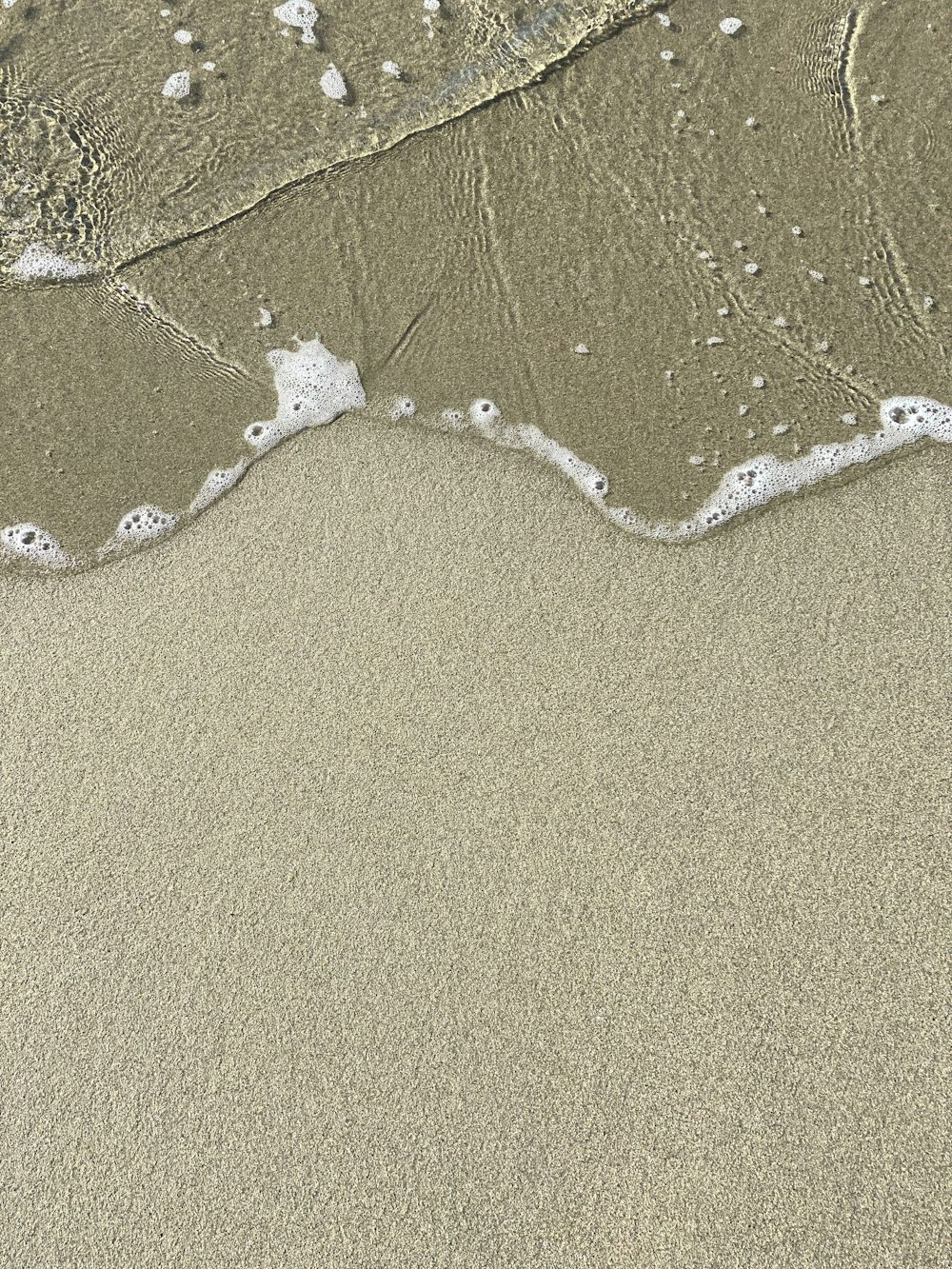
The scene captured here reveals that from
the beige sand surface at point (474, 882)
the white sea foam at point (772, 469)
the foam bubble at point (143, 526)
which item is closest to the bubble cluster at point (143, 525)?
the foam bubble at point (143, 526)

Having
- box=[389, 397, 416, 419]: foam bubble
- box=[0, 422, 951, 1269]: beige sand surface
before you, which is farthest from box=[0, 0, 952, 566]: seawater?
box=[0, 422, 951, 1269]: beige sand surface

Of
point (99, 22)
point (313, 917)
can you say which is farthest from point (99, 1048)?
point (99, 22)

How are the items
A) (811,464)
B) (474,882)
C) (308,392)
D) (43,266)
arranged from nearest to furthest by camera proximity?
(474,882), (811,464), (308,392), (43,266)

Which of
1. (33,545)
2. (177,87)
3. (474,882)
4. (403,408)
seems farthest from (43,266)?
(474,882)

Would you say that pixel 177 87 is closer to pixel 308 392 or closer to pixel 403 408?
pixel 308 392

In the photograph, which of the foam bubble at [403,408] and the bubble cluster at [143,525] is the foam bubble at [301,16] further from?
the bubble cluster at [143,525]

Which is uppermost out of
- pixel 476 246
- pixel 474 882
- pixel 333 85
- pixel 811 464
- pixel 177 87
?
pixel 177 87

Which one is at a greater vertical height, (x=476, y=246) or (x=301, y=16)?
(x=301, y=16)

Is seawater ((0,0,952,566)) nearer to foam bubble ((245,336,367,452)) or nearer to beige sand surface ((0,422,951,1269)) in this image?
foam bubble ((245,336,367,452))
